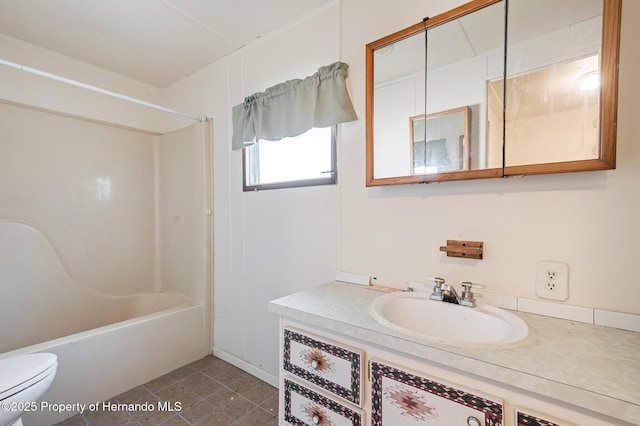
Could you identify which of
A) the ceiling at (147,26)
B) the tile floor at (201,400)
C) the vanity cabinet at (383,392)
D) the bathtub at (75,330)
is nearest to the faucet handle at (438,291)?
the vanity cabinet at (383,392)

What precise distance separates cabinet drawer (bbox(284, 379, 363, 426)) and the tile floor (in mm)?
606

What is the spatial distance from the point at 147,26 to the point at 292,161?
4.33 feet

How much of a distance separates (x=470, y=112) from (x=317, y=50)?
1010 mm

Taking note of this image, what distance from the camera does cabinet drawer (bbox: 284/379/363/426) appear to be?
3.14ft

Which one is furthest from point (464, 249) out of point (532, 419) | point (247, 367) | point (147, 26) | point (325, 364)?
point (147, 26)

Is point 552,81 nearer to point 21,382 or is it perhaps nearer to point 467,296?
point 467,296

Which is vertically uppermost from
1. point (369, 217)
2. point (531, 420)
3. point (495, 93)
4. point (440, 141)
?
point (495, 93)

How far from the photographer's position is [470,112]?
115cm

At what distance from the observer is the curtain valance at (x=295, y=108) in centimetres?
151

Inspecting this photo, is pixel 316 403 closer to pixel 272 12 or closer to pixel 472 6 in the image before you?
pixel 472 6

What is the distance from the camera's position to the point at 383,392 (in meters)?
0.87

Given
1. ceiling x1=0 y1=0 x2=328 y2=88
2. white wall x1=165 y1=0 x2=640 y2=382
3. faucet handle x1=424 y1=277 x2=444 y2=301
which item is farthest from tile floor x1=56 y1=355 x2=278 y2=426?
ceiling x1=0 y1=0 x2=328 y2=88

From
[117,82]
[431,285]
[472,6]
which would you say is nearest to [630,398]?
[431,285]

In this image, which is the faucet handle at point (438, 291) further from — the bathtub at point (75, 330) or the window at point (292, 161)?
the bathtub at point (75, 330)
